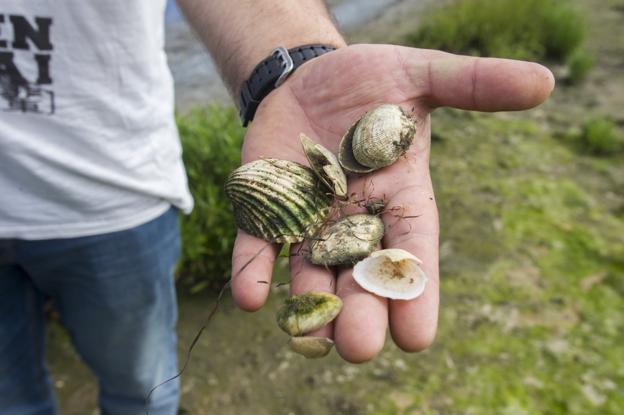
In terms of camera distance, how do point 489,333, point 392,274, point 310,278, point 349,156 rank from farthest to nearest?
point 489,333 < point 349,156 < point 310,278 < point 392,274

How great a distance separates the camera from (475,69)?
1.77 meters

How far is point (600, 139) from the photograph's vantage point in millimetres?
4383

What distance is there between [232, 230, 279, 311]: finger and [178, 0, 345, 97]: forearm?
33.3 inches

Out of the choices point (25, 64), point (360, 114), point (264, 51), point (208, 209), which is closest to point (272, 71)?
point (264, 51)

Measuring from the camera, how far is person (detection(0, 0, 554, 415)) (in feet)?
5.79

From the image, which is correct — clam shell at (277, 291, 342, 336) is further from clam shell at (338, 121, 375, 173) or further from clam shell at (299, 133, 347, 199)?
clam shell at (338, 121, 375, 173)

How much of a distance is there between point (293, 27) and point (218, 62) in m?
0.36

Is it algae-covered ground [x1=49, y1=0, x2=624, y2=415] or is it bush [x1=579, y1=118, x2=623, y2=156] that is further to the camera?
bush [x1=579, y1=118, x2=623, y2=156]

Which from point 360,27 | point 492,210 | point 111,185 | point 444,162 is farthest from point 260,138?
point 360,27

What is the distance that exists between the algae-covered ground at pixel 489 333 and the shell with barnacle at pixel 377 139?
1.31 m

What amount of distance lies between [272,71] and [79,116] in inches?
27.6

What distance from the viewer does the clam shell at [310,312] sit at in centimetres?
150

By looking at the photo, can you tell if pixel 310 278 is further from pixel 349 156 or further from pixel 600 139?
pixel 600 139

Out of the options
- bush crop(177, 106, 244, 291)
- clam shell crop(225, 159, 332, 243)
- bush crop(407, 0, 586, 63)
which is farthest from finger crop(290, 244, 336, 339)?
bush crop(407, 0, 586, 63)
